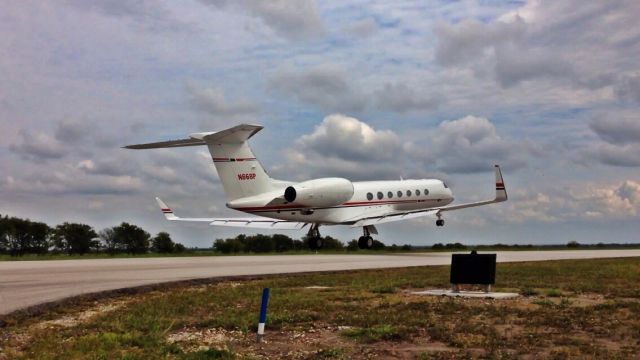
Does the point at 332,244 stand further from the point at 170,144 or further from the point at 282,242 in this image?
the point at 170,144

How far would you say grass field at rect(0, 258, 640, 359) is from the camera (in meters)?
9.93

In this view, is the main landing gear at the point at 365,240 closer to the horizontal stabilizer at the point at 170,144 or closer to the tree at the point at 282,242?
the horizontal stabilizer at the point at 170,144

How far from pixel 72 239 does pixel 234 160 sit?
43.6 meters

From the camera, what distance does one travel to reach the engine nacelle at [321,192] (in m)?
36.4

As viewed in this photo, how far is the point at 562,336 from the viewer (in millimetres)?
10766

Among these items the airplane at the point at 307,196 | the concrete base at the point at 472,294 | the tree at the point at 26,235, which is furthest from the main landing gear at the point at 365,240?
the tree at the point at 26,235

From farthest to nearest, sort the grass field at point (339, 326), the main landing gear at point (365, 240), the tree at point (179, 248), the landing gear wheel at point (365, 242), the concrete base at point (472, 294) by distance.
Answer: the tree at point (179, 248) < the landing gear wheel at point (365, 242) < the main landing gear at point (365, 240) < the concrete base at point (472, 294) < the grass field at point (339, 326)

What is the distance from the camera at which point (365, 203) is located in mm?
41719

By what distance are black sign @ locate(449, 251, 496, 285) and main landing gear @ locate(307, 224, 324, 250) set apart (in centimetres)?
2481

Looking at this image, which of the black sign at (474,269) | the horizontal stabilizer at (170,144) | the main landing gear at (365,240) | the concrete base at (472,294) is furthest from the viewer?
the main landing gear at (365,240)

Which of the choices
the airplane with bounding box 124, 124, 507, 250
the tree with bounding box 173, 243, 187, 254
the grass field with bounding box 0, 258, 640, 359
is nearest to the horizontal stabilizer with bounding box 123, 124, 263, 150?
the airplane with bounding box 124, 124, 507, 250

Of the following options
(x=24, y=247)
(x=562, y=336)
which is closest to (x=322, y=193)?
(x=562, y=336)

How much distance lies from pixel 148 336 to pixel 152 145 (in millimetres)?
22860

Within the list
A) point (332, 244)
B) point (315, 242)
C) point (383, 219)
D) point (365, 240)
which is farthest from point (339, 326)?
point (332, 244)
